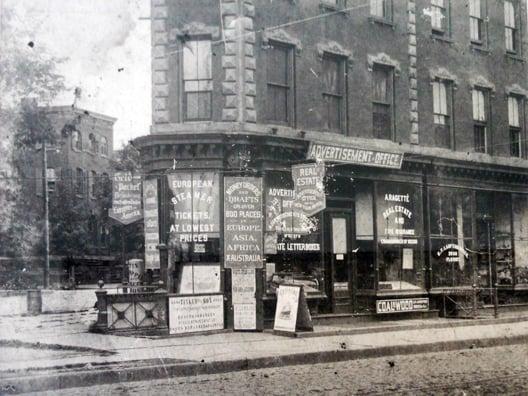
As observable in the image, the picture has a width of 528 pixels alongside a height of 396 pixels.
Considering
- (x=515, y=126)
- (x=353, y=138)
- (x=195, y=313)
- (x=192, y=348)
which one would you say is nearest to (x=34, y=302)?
(x=195, y=313)

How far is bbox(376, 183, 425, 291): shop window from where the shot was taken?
2083 centimetres

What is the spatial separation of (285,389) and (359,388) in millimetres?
1019

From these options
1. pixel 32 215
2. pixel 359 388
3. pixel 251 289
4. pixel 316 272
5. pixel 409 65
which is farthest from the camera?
pixel 32 215

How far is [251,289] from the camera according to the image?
17312 millimetres

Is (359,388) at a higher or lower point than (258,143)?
lower

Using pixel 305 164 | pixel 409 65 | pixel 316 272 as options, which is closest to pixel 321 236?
pixel 316 272

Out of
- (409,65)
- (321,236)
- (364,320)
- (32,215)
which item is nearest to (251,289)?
(321,236)

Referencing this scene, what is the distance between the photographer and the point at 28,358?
12.5 metres

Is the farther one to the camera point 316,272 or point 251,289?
point 316,272

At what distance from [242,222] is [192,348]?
4349mm

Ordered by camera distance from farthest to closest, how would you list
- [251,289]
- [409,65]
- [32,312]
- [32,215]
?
[32,215] → [32,312] → [409,65] → [251,289]

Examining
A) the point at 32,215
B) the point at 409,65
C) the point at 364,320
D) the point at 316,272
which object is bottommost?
the point at 364,320

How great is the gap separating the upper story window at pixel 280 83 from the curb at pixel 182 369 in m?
6.87

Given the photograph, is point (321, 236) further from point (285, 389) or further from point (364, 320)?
point (285, 389)
